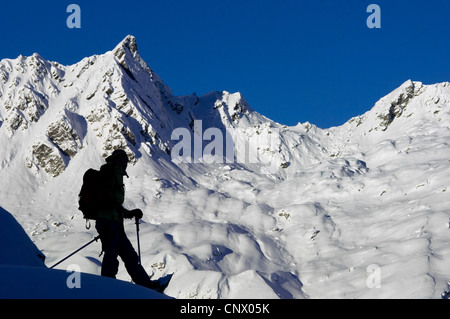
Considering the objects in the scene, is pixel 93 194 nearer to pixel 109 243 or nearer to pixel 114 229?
pixel 114 229

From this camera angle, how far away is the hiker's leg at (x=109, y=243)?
9165 millimetres

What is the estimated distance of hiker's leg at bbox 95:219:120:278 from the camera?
9.16 meters

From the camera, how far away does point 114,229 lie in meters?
9.30

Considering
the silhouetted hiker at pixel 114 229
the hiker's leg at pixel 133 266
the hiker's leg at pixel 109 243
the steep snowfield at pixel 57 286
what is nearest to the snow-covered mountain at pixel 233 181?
the hiker's leg at pixel 133 266

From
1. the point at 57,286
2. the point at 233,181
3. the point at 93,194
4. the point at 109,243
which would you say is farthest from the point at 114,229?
the point at 233,181

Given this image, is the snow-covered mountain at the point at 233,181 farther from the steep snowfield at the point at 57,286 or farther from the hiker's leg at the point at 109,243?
the steep snowfield at the point at 57,286

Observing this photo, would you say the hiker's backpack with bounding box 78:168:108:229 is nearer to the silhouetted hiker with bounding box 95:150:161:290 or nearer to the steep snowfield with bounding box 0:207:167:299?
the silhouetted hiker with bounding box 95:150:161:290

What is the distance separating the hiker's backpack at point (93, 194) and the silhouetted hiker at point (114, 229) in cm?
9

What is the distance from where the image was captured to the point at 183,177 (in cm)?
11494

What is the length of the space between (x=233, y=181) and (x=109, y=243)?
351 feet

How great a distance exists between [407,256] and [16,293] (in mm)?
76670

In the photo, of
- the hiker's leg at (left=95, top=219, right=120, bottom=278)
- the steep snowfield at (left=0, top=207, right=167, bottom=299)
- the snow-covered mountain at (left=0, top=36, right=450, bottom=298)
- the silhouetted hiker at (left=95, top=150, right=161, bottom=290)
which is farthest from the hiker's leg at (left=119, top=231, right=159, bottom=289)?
the snow-covered mountain at (left=0, top=36, right=450, bottom=298)
